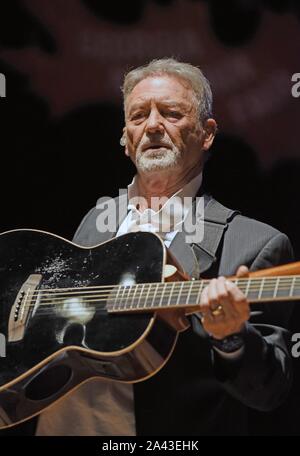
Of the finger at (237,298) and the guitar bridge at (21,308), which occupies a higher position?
the finger at (237,298)

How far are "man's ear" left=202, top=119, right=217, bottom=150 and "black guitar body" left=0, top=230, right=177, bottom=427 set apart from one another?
45cm

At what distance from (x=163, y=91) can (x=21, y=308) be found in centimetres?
66

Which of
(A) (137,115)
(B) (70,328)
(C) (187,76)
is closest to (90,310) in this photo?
(B) (70,328)

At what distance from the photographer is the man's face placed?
181 centimetres

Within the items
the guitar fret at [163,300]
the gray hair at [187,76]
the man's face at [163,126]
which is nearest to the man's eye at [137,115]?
the man's face at [163,126]

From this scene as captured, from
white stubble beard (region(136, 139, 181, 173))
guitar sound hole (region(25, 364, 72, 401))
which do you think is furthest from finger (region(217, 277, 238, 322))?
white stubble beard (region(136, 139, 181, 173))

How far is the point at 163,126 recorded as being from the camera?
1.83 meters

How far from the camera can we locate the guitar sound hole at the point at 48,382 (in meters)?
1.52

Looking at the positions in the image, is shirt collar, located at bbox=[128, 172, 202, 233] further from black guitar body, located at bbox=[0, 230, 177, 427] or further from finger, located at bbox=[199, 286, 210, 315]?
finger, located at bbox=[199, 286, 210, 315]

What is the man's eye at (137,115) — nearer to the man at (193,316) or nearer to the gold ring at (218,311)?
the man at (193,316)

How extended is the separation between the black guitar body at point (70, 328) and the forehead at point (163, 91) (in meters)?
0.44

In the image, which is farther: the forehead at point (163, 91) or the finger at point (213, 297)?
the forehead at point (163, 91)

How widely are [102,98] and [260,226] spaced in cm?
81

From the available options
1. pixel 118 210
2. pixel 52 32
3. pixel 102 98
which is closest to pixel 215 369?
pixel 118 210
